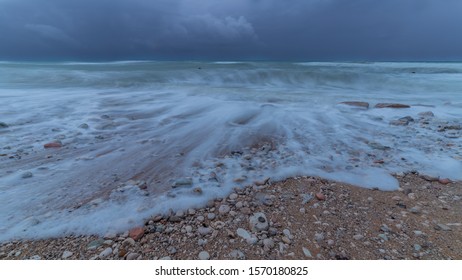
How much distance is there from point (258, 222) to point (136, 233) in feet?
3.25

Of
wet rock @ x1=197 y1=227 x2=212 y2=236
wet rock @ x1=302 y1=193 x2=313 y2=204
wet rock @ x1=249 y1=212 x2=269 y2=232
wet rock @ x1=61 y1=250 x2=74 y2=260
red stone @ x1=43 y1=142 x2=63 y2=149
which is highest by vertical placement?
red stone @ x1=43 y1=142 x2=63 y2=149

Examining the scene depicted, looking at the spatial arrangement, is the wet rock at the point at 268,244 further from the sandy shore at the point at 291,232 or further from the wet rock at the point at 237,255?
the wet rock at the point at 237,255

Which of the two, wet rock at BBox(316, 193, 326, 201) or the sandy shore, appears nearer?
the sandy shore

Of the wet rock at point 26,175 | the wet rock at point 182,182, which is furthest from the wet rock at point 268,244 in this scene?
the wet rock at point 26,175

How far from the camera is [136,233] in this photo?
6.26ft

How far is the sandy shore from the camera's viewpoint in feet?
5.81

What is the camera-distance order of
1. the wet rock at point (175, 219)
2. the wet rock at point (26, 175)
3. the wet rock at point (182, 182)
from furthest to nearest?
the wet rock at point (26, 175) < the wet rock at point (182, 182) < the wet rock at point (175, 219)

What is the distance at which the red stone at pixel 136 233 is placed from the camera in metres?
1.88

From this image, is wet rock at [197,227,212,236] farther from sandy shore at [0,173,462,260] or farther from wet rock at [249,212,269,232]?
wet rock at [249,212,269,232]

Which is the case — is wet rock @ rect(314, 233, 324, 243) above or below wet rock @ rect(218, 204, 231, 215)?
below

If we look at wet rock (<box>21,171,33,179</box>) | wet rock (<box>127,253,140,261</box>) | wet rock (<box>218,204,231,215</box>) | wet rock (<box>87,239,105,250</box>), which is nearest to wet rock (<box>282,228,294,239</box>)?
wet rock (<box>218,204,231,215</box>)

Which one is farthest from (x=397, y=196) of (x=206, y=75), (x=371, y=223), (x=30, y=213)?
(x=206, y=75)

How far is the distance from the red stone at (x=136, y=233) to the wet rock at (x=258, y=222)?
88cm

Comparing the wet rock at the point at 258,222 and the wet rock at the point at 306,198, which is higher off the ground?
the wet rock at the point at 258,222
